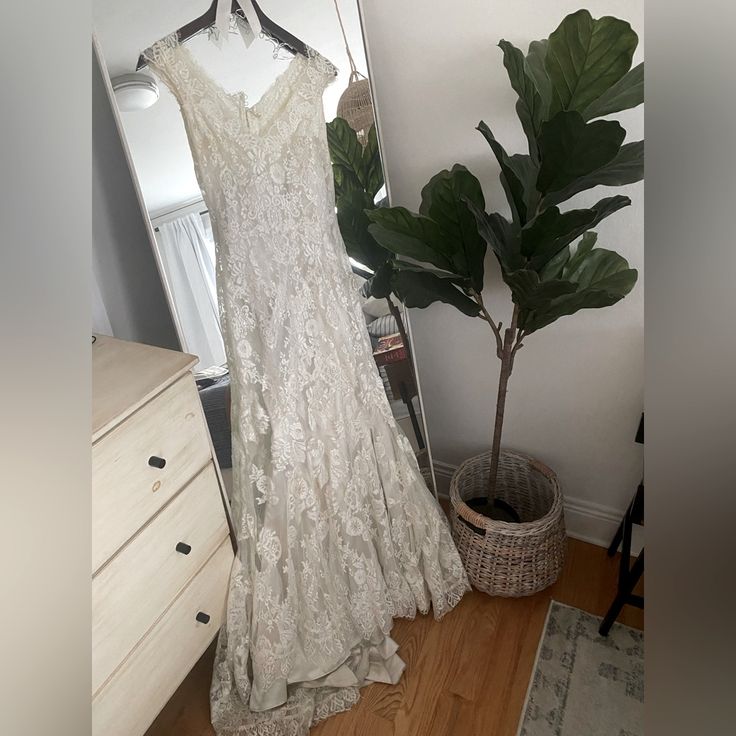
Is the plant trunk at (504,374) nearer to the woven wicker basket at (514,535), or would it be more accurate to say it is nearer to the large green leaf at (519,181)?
the woven wicker basket at (514,535)

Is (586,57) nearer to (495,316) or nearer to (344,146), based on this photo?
(344,146)

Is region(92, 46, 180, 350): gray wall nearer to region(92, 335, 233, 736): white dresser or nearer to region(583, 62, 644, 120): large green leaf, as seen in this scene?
region(92, 335, 233, 736): white dresser

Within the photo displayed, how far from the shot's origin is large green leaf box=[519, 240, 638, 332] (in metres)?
1.15

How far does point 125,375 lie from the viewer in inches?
42.8

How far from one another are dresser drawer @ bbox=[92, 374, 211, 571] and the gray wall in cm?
24

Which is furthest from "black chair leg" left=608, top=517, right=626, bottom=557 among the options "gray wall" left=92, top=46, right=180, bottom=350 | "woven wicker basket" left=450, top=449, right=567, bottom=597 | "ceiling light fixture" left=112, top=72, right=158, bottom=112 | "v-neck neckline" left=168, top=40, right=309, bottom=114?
"ceiling light fixture" left=112, top=72, right=158, bottom=112

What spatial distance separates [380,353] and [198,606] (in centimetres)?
72

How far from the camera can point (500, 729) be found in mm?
1401

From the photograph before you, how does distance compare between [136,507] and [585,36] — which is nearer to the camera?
[585,36]

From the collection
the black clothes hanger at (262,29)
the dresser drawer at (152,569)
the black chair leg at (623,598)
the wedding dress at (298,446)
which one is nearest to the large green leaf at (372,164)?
the wedding dress at (298,446)

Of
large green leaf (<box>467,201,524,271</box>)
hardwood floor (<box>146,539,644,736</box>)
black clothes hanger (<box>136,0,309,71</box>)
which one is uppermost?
black clothes hanger (<box>136,0,309,71</box>)

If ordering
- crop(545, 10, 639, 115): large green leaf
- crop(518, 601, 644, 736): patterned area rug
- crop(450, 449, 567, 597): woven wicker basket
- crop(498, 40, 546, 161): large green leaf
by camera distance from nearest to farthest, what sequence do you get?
crop(545, 10, 639, 115): large green leaf → crop(498, 40, 546, 161): large green leaf → crop(518, 601, 644, 736): patterned area rug → crop(450, 449, 567, 597): woven wicker basket
